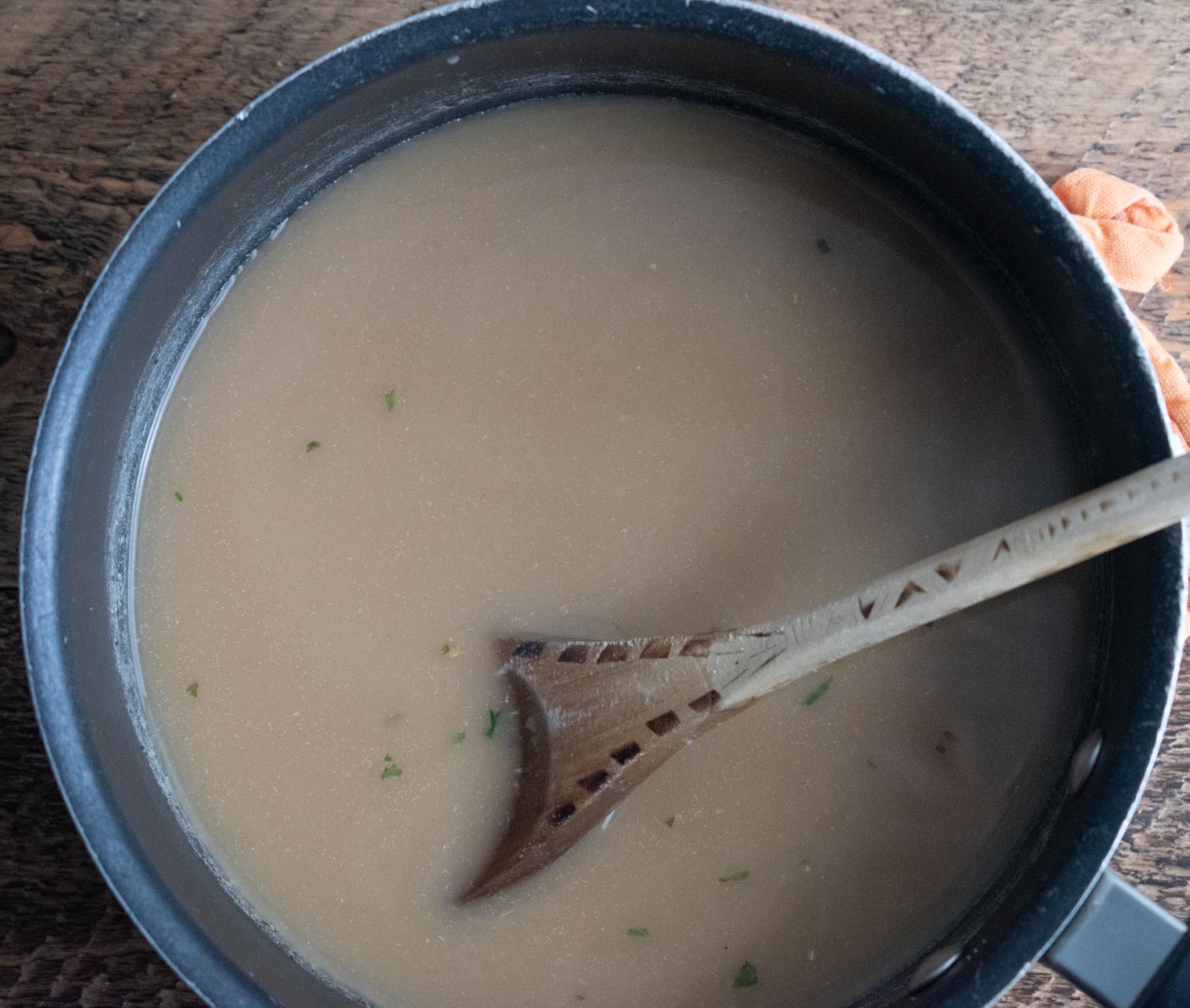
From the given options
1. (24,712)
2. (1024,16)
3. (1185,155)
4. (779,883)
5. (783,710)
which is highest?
(1024,16)

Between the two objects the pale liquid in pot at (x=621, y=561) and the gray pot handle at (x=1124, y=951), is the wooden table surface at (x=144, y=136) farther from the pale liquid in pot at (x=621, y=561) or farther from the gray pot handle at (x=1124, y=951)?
the gray pot handle at (x=1124, y=951)

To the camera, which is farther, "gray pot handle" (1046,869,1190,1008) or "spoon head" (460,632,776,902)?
"spoon head" (460,632,776,902)

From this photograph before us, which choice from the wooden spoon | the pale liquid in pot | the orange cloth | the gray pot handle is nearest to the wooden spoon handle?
the wooden spoon

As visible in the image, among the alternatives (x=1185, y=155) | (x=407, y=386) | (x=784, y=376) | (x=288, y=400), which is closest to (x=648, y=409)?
(x=784, y=376)

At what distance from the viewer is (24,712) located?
115cm

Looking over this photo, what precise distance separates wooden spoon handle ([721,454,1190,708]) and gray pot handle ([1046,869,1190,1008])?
24 cm

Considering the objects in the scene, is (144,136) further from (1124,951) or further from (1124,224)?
(1124,951)

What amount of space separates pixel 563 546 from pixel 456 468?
13cm

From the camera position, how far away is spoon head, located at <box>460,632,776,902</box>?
104 cm

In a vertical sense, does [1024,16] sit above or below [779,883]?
above

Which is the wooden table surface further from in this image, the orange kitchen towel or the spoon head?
the spoon head

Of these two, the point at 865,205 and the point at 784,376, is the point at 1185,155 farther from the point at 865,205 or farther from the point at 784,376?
the point at 784,376

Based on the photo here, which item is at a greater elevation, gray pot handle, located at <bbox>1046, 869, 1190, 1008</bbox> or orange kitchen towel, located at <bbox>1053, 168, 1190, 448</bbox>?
orange kitchen towel, located at <bbox>1053, 168, 1190, 448</bbox>

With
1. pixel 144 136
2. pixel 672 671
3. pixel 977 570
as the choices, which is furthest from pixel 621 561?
pixel 144 136
